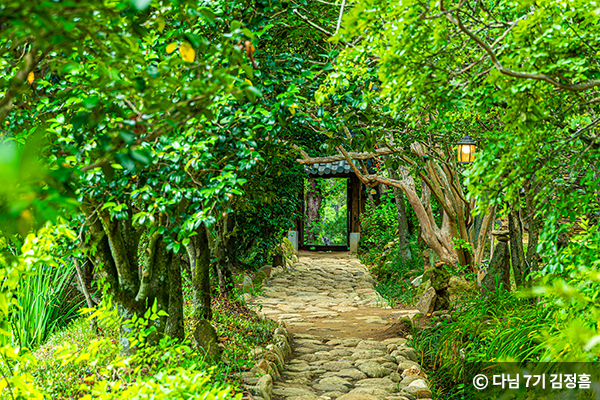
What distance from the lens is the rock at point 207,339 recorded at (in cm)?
368

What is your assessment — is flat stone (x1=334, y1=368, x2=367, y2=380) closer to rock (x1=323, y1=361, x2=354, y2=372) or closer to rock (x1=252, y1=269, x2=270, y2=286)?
rock (x1=323, y1=361, x2=354, y2=372)

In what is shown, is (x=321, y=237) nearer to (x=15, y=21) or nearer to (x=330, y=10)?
(x=330, y=10)

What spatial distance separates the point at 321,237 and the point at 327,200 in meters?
2.13

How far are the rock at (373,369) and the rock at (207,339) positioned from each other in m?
1.46

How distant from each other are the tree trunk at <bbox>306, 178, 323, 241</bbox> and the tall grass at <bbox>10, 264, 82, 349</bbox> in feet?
38.0

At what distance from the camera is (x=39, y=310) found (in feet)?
13.9

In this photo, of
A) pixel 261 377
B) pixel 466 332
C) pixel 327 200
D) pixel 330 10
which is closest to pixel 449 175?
pixel 466 332

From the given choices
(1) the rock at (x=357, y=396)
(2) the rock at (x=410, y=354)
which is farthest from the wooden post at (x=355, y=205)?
(1) the rock at (x=357, y=396)

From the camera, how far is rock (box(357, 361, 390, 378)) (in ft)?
14.0

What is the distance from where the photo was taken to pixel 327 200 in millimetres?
18109

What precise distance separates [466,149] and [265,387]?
332 cm

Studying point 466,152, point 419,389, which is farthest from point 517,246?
point 419,389

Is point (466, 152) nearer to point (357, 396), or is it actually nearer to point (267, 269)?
point (357, 396)

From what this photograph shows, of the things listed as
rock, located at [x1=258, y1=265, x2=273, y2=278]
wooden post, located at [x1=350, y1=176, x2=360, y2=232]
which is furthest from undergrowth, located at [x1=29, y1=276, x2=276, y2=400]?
wooden post, located at [x1=350, y1=176, x2=360, y2=232]
